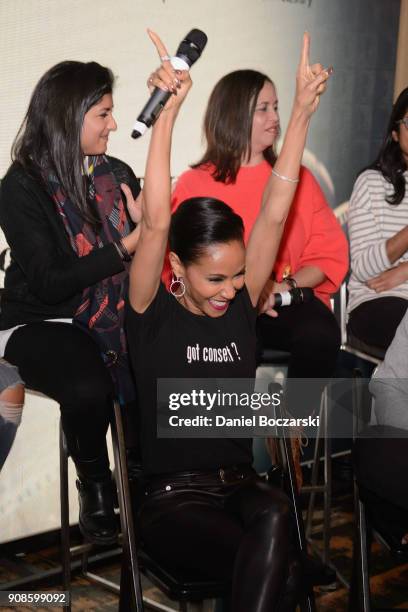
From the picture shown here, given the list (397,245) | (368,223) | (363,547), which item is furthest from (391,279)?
(363,547)

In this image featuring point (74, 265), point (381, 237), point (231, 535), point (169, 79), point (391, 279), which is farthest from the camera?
point (381, 237)

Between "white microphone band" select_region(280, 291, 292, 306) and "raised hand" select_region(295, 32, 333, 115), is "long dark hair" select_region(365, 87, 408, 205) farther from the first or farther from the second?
"raised hand" select_region(295, 32, 333, 115)

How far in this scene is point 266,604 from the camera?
A: 5.65 feet

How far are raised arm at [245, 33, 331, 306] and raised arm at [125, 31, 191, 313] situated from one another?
32 cm

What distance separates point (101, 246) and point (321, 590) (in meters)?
1.37

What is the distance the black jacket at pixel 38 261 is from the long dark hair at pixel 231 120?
805mm

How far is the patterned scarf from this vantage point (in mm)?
2461

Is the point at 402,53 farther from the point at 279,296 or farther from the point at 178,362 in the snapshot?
the point at 178,362

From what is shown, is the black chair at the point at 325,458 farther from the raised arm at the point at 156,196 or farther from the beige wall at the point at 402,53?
the beige wall at the point at 402,53

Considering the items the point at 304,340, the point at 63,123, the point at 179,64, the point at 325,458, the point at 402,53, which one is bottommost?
the point at 325,458

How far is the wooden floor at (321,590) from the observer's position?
278 centimetres

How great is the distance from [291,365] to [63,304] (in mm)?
839

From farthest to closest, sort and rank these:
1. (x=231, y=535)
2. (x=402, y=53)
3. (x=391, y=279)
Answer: (x=402, y=53) → (x=391, y=279) → (x=231, y=535)

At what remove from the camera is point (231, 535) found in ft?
6.03
